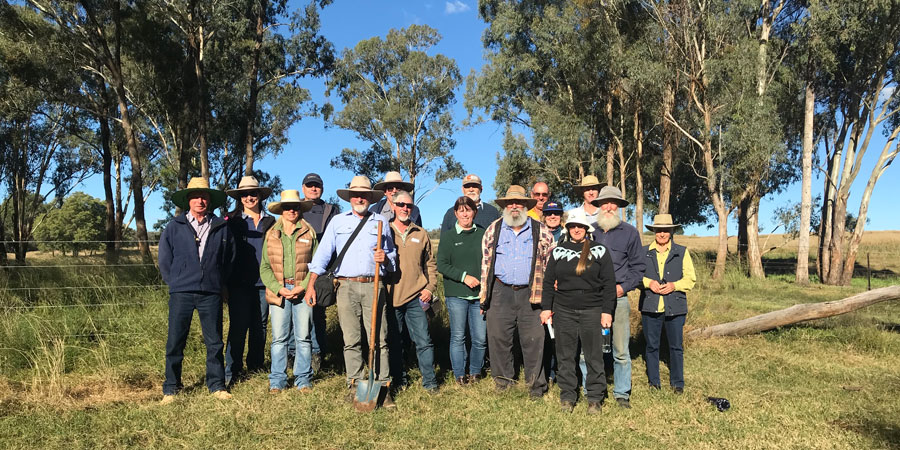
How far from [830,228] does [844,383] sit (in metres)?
19.9

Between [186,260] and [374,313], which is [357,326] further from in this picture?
[186,260]

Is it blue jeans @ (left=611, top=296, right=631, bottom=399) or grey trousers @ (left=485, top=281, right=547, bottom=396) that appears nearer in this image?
blue jeans @ (left=611, top=296, right=631, bottom=399)

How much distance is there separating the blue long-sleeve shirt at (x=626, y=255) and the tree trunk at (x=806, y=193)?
18347mm

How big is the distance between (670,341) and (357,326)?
3128mm

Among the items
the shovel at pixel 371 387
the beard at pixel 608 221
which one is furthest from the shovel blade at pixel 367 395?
the beard at pixel 608 221

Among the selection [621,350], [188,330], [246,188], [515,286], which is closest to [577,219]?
[515,286]

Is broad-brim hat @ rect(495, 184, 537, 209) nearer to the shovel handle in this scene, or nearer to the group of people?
the group of people

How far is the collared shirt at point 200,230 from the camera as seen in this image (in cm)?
504

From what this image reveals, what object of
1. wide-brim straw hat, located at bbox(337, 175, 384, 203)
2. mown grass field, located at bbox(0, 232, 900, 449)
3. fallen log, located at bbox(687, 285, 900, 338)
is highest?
wide-brim straw hat, located at bbox(337, 175, 384, 203)

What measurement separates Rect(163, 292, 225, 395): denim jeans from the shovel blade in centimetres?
137

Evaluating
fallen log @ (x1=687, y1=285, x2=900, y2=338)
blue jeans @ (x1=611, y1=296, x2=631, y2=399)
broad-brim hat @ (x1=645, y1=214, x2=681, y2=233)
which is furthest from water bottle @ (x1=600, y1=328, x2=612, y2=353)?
fallen log @ (x1=687, y1=285, x2=900, y2=338)

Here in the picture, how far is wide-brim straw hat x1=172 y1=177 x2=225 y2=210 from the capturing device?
5152mm

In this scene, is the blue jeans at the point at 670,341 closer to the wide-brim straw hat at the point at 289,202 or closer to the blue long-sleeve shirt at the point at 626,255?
the blue long-sleeve shirt at the point at 626,255

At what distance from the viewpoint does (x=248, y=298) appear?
18.6ft
